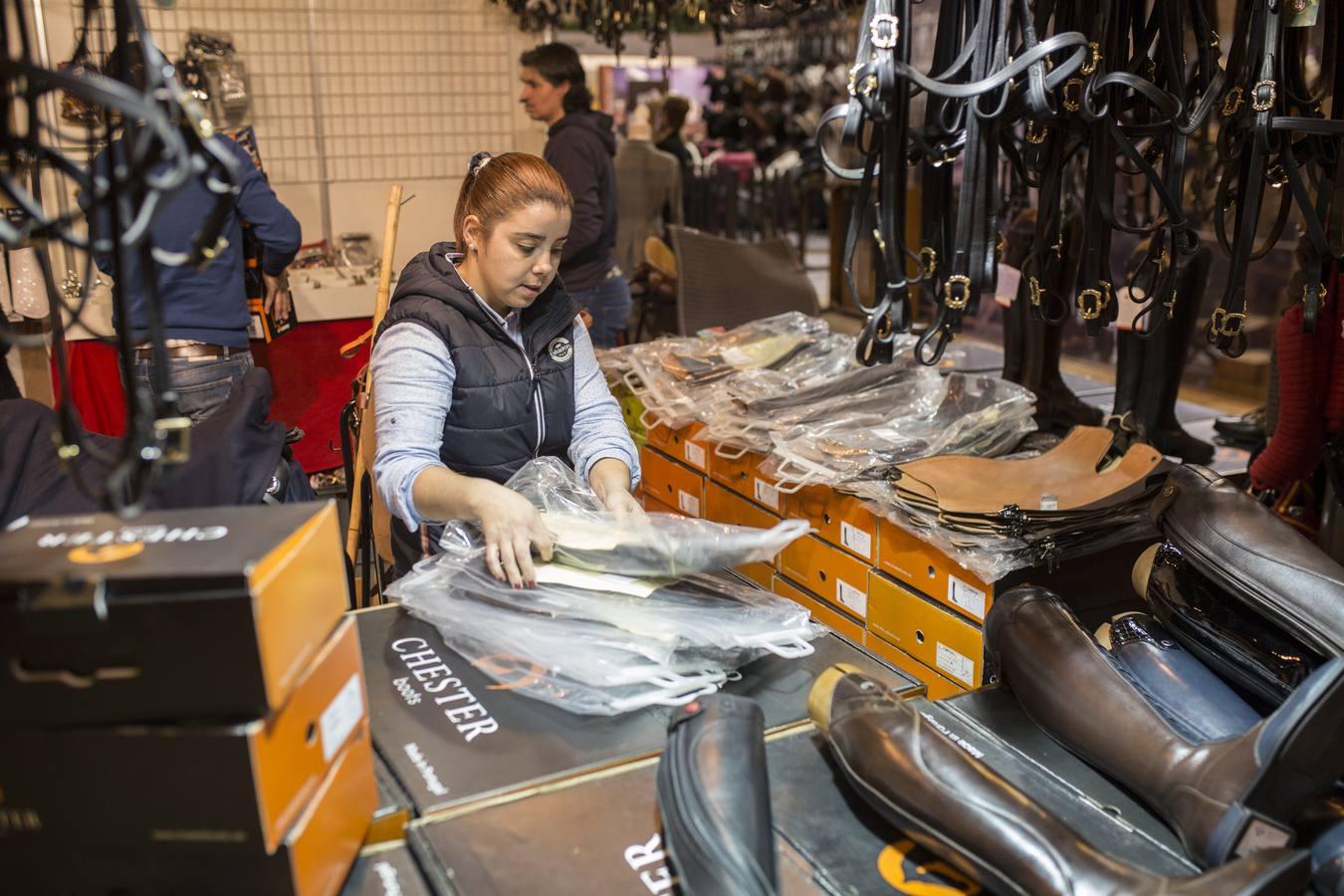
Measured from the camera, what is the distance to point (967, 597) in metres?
2.15

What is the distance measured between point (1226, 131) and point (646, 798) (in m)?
1.49

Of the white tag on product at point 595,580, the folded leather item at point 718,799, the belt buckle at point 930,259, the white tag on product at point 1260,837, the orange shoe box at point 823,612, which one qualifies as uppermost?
the belt buckle at point 930,259

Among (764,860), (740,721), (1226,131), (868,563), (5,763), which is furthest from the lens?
(868,563)

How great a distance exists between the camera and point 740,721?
115 centimetres

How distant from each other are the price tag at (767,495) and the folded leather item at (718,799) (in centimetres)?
153

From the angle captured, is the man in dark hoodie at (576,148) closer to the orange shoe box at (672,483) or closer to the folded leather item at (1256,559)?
the orange shoe box at (672,483)

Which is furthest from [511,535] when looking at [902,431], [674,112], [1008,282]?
[674,112]

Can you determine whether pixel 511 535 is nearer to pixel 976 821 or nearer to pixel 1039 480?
pixel 976 821

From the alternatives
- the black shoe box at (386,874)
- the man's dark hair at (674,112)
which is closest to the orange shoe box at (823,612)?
the black shoe box at (386,874)

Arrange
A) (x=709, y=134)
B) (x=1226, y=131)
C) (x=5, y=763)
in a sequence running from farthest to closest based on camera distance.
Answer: (x=709, y=134) < (x=1226, y=131) < (x=5, y=763)

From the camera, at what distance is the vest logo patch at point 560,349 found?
6.66 feet

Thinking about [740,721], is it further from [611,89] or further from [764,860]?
[611,89]

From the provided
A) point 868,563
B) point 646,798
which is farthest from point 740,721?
point 868,563

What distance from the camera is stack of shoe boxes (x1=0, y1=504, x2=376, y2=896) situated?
833 millimetres
